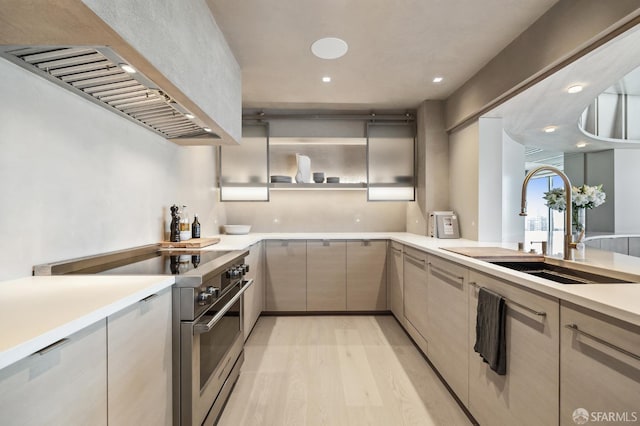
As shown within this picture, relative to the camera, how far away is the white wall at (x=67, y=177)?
1.22 metres

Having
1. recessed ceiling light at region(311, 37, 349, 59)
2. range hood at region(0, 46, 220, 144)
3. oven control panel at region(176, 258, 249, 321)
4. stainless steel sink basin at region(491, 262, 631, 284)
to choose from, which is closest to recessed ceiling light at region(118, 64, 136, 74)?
range hood at region(0, 46, 220, 144)

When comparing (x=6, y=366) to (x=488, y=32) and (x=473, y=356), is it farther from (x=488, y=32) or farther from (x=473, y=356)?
(x=488, y=32)

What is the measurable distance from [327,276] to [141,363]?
2495 millimetres

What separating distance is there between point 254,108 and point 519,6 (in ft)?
9.01

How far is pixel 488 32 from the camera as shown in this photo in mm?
2084

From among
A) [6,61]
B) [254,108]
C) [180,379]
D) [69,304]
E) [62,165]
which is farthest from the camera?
[254,108]

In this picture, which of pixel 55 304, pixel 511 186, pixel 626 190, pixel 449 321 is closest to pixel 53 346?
pixel 55 304

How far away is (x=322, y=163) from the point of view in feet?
13.1

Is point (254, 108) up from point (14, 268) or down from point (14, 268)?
up

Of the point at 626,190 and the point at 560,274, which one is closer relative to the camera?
the point at 560,274

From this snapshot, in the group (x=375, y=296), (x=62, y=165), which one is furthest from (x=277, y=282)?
(x=62, y=165)

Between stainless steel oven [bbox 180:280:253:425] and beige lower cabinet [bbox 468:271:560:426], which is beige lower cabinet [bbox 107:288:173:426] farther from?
beige lower cabinet [bbox 468:271:560:426]

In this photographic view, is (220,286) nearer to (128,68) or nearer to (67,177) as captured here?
(67,177)

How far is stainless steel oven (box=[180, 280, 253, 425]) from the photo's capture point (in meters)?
1.33
